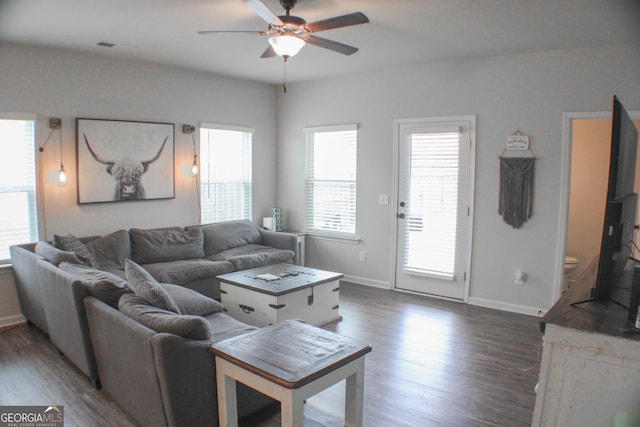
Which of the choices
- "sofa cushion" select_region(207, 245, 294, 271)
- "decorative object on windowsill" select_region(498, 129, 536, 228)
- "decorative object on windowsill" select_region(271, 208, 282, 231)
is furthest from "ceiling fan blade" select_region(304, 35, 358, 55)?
"decorative object on windowsill" select_region(271, 208, 282, 231)

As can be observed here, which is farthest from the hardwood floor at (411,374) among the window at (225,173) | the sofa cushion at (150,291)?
the window at (225,173)

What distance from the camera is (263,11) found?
2795mm

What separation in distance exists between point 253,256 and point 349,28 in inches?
105

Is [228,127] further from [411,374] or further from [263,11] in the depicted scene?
[411,374]

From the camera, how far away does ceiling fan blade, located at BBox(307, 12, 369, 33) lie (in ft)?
9.09

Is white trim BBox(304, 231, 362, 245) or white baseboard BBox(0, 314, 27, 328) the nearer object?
white baseboard BBox(0, 314, 27, 328)

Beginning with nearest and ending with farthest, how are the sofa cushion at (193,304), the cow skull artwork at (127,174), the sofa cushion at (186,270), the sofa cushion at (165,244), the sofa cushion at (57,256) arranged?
1. the sofa cushion at (193,304)
2. the sofa cushion at (57,256)
3. the sofa cushion at (186,270)
4. the sofa cushion at (165,244)
5. the cow skull artwork at (127,174)

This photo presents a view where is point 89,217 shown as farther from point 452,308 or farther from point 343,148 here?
point 452,308

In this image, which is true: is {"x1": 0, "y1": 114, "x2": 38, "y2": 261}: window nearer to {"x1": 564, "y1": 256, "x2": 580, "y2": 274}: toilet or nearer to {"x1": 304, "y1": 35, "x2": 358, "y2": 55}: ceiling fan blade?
{"x1": 304, "y1": 35, "x2": 358, "y2": 55}: ceiling fan blade

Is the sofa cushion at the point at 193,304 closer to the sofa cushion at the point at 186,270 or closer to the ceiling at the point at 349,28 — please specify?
the sofa cushion at the point at 186,270

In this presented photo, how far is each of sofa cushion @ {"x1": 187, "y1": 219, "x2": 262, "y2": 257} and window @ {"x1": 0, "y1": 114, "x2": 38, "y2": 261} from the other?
1.64 meters

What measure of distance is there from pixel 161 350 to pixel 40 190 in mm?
3094

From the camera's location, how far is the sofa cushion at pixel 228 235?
5.40m

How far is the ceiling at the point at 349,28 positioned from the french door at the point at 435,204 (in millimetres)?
844
